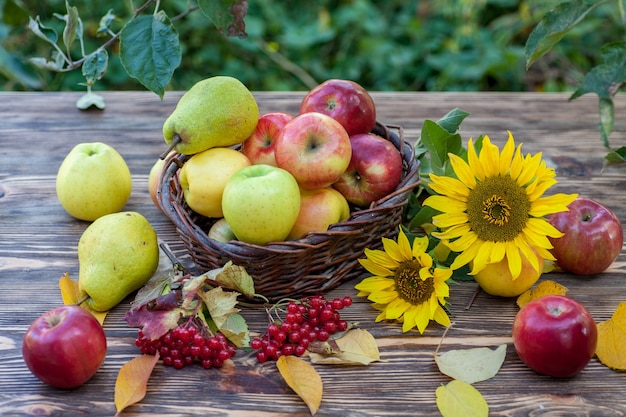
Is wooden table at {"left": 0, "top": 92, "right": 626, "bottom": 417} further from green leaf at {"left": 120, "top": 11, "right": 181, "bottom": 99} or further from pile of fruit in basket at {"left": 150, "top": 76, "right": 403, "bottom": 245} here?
green leaf at {"left": 120, "top": 11, "right": 181, "bottom": 99}

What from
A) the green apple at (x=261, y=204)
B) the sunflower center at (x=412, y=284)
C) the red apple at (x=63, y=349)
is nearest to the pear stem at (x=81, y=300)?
the red apple at (x=63, y=349)

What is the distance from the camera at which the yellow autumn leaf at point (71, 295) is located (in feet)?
3.54

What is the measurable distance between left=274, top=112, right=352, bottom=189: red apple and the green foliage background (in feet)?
5.30

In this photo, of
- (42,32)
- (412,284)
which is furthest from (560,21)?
(42,32)

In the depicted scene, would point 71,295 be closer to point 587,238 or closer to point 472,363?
A: point 472,363

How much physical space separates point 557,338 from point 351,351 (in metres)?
0.27

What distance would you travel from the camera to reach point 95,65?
111 centimetres

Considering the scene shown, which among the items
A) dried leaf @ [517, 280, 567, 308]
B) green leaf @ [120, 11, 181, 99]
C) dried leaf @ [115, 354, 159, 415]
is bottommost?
dried leaf @ [115, 354, 159, 415]

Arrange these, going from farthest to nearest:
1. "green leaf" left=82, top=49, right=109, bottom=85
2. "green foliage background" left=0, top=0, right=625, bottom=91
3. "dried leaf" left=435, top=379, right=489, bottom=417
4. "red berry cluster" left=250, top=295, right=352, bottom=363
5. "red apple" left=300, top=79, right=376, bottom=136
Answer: "green foliage background" left=0, top=0, right=625, bottom=91 → "red apple" left=300, top=79, right=376, bottom=136 → "green leaf" left=82, top=49, right=109, bottom=85 → "red berry cluster" left=250, top=295, right=352, bottom=363 → "dried leaf" left=435, top=379, right=489, bottom=417

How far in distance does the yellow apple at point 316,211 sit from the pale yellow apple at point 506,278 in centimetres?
24

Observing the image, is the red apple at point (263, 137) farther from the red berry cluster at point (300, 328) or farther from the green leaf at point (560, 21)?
the green leaf at point (560, 21)

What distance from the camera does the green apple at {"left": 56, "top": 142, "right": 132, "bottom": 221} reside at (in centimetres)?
128

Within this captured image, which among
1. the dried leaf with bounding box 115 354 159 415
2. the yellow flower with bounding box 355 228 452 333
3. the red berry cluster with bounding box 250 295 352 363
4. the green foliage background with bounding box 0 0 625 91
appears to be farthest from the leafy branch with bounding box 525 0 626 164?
the green foliage background with bounding box 0 0 625 91

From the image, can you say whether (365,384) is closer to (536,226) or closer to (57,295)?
(536,226)
